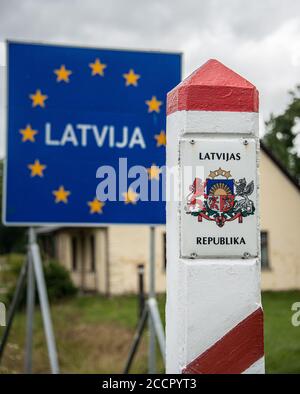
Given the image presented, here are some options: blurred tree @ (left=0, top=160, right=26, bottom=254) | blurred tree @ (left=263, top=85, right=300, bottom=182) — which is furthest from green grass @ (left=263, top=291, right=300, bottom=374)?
blurred tree @ (left=0, top=160, right=26, bottom=254)

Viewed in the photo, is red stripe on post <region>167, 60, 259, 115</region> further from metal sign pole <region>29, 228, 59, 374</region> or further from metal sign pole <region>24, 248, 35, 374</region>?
metal sign pole <region>24, 248, 35, 374</region>

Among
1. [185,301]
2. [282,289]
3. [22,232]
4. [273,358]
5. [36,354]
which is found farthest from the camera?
[22,232]

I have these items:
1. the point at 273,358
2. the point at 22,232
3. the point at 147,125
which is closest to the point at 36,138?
the point at 147,125

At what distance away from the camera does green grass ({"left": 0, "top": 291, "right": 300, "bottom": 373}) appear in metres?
7.08

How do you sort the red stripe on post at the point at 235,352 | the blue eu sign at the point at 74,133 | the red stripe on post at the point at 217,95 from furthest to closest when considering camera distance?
the blue eu sign at the point at 74,133
the red stripe on post at the point at 217,95
the red stripe on post at the point at 235,352

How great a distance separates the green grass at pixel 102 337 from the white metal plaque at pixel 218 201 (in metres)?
3.84

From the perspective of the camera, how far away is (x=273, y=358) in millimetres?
6266

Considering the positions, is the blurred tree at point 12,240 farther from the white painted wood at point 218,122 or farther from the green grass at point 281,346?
the white painted wood at point 218,122

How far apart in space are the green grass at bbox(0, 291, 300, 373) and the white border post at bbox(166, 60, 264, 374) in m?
3.69

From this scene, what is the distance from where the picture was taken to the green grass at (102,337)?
7083mm

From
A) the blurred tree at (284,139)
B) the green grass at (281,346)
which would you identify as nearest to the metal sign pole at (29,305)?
the green grass at (281,346)

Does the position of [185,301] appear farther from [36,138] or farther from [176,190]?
[36,138]

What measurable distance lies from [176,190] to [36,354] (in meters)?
9.61

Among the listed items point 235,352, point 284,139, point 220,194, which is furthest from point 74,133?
point 284,139
